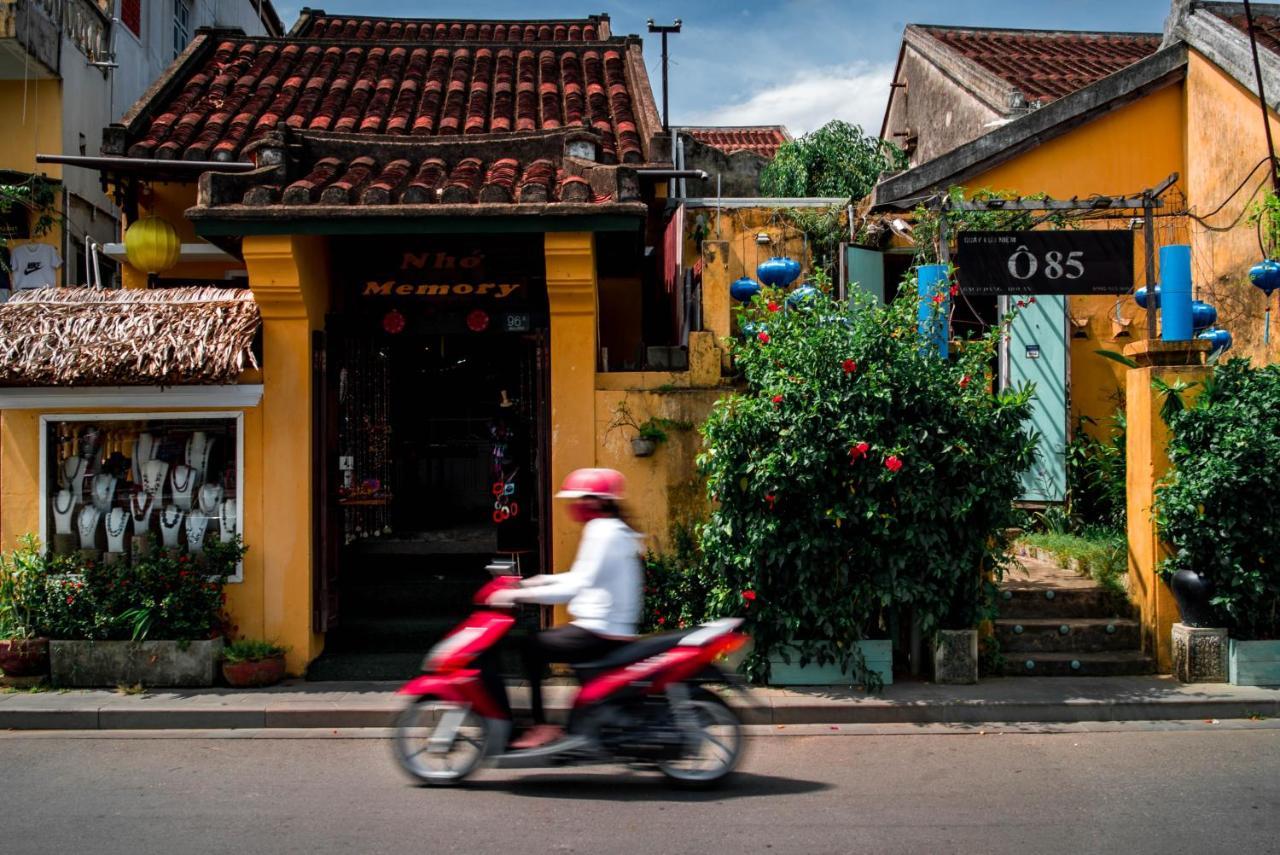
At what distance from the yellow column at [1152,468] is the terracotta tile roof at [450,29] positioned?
980 cm

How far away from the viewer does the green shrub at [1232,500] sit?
8484 mm

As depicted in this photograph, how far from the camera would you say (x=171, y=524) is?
9359 mm

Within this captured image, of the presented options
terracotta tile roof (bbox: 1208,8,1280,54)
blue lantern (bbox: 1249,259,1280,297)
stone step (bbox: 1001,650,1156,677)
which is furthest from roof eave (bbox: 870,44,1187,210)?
stone step (bbox: 1001,650,1156,677)

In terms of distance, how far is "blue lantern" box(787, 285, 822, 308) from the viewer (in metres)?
8.97

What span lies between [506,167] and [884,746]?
594cm

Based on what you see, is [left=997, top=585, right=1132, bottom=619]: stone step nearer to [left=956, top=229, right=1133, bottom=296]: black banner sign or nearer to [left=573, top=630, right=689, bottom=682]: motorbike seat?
[left=956, top=229, right=1133, bottom=296]: black banner sign

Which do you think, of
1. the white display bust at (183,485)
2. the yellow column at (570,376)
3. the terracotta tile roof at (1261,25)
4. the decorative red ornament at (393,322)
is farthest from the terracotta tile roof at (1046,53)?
A: the white display bust at (183,485)

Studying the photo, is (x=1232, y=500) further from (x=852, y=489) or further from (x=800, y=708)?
(x=800, y=708)

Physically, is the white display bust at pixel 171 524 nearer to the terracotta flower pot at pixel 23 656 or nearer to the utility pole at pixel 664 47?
the terracotta flower pot at pixel 23 656

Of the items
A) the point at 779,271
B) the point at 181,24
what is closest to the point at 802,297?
the point at 779,271

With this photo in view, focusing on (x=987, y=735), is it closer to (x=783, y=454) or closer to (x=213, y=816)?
(x=783, y=454)

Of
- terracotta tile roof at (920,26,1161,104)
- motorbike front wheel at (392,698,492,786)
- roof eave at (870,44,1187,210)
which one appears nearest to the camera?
Answer: motorbike front wheel at (392,698,492,786)

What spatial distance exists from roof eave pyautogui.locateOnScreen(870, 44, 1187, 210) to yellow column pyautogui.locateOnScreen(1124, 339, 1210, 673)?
371cm

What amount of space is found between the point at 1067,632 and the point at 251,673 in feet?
22.9
